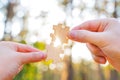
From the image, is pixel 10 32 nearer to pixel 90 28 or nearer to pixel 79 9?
pixel 79 9

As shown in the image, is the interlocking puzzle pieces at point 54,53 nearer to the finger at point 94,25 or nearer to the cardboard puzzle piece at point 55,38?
the cardboard puzzle piece at point 55,38

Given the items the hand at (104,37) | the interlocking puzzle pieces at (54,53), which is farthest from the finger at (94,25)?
the interlocking puzzle pieces at (54,53)

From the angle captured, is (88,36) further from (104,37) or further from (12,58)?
(12,58)

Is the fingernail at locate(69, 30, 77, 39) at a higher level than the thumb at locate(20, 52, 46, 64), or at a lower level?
higher

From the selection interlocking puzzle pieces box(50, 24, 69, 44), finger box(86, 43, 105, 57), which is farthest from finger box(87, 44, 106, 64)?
interlocking puzzle pieces box(50, 24, 69, 44)

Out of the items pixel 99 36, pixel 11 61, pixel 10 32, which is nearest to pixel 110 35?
pixel 99 36

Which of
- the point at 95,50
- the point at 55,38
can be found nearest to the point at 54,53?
the point at 55,38

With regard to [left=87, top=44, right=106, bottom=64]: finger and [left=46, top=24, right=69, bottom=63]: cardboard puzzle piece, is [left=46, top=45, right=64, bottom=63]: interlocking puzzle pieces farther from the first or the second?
[left=87, top=44, right=106, bottom=64]: finger
